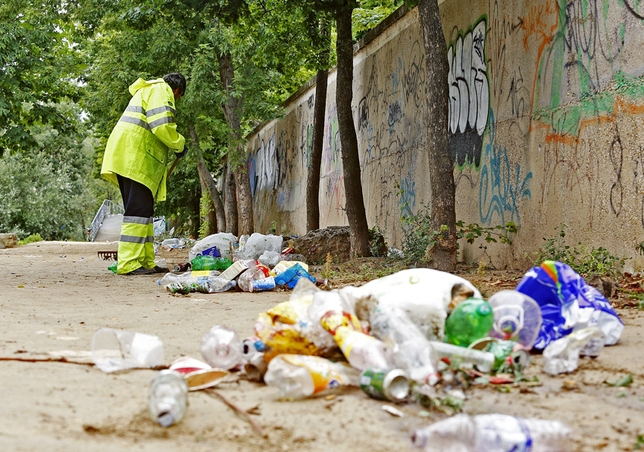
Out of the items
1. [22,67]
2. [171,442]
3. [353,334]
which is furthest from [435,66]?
[22,67]

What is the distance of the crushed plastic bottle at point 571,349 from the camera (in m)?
3.02

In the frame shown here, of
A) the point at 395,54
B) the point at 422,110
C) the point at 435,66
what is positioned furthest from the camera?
the point at 395,54

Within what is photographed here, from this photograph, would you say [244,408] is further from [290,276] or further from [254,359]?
[290,276]

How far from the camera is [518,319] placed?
3.23m

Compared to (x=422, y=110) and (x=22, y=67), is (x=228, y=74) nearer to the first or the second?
(x=22, y=67)

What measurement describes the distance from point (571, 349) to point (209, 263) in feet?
16.9

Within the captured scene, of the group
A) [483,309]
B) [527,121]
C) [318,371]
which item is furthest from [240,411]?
[527,121]

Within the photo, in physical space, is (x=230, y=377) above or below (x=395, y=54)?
below

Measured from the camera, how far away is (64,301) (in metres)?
5.89

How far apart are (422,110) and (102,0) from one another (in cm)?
972

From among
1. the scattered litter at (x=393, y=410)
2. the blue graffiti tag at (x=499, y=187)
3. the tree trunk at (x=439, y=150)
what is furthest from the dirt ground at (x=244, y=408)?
the blue graffiti tag at (x=499, y=187)

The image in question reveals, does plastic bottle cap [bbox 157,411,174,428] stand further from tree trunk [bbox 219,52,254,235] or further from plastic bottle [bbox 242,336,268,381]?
tree trunk [bbox 219,52,254,235]

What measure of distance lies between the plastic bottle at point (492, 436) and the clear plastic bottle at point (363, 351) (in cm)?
67

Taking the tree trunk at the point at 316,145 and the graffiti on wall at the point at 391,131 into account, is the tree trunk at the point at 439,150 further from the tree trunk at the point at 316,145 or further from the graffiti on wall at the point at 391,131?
the tree trunk at the point at 316,145
